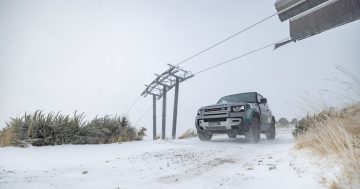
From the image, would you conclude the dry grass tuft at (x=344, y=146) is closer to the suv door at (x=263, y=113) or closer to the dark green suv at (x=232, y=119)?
the dark green suv at (x=232, y=119)

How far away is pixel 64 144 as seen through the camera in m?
7.08

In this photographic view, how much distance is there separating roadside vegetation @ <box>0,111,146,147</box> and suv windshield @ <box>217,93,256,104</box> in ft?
14.5

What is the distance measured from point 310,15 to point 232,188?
3090mm

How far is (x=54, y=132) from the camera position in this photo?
7125 millimetres

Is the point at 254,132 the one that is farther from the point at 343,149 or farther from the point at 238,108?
the point at 343,149

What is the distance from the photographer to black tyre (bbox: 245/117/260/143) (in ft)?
29.9

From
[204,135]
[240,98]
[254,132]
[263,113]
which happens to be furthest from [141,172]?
[263,113]

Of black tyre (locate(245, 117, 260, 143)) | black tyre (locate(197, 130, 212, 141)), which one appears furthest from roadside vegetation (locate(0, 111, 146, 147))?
black tyre (locate(245, 117, 260, 143))

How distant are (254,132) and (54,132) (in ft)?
20.0

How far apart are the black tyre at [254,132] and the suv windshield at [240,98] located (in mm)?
1159

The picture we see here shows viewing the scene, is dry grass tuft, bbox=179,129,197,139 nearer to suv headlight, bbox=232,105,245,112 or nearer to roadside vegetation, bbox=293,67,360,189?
suv headlight, bbox=232,105,245,112

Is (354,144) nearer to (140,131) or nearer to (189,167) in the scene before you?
(189,167)

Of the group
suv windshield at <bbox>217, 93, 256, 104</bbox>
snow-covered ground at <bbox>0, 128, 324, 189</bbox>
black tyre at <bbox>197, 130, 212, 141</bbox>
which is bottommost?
snow-covered ground at <bbox>0, 128, 324, 189</bbox>

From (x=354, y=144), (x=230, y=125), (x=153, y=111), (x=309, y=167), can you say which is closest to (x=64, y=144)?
(x=230, y=125)
